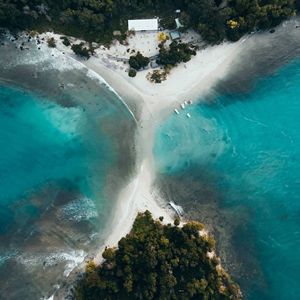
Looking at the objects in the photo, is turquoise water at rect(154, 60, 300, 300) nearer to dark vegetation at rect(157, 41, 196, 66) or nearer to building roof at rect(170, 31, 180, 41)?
dark vegetation at rect(157, 41, 196, 66)

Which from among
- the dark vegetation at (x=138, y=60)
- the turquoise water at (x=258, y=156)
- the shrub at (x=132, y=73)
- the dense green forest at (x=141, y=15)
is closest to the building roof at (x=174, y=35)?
the dense green forest at (x=141, y=15)

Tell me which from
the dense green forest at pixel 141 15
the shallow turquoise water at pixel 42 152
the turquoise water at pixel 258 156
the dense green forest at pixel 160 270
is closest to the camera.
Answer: the dense green forest at pixel 160 270

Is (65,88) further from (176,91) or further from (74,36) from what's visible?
(176,91)

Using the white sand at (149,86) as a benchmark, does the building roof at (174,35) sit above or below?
above

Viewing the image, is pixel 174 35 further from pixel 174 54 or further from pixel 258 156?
pixel 258 156

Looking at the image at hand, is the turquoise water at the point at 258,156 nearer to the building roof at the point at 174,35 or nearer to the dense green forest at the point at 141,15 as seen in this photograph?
the dense green forest at the point at 141,15

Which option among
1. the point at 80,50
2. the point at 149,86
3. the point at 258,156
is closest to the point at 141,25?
the point at 149,86

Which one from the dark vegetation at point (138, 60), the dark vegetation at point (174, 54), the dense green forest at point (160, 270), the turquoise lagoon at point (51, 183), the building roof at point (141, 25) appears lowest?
the dense green forest at point (160, 270)
